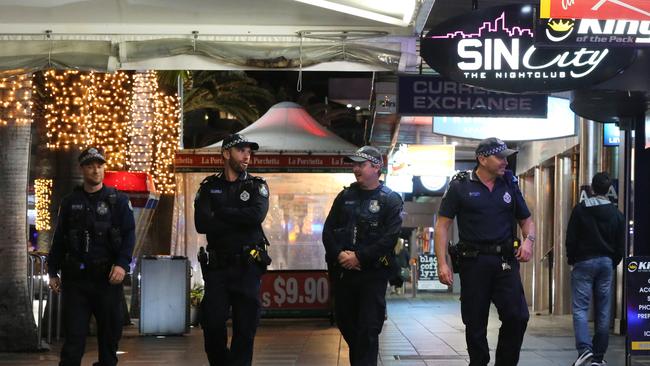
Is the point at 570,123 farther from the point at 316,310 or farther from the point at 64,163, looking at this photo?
the point at 64,163

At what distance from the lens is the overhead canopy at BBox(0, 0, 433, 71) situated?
978 centimetres

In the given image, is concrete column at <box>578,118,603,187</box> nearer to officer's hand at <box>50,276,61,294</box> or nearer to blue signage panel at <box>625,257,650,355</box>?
blue signage panel at <box>625,257,650,355</box>

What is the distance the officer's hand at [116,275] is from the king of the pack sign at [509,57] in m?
3.53

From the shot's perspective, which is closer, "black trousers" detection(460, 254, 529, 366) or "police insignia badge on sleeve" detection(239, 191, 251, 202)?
"police insignia badge on sleeve" detection(239, 191, 251, 202)

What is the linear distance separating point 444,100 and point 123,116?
31.3 ft

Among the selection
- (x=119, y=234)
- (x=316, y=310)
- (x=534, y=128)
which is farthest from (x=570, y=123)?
(x=119, y=234)

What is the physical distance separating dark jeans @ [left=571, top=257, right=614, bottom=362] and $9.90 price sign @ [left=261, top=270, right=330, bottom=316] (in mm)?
7315

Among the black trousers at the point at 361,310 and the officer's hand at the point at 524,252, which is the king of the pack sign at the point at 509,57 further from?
the black trousers at the point at 361,310

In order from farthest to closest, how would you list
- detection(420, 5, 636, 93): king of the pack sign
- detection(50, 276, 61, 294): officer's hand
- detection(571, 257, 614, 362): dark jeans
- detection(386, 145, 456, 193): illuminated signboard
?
detection(386, 145, 456, 193): illuminated signboard, detection(571, 257, 614, 362): dark jeans, detection(420, 5, 636, 93): king of the pack sign, detection(50, 276, 61, 294): officer's hand

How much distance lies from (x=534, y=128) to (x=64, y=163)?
7.32 meters

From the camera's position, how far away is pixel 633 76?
40.8ft

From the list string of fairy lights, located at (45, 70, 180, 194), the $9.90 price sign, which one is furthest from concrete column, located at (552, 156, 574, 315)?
string of fairy lights, located at (45, 70, 180, 194)

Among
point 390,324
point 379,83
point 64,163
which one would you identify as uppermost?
point 379,83

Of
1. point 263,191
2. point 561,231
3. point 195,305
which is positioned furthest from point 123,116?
point 263,191
